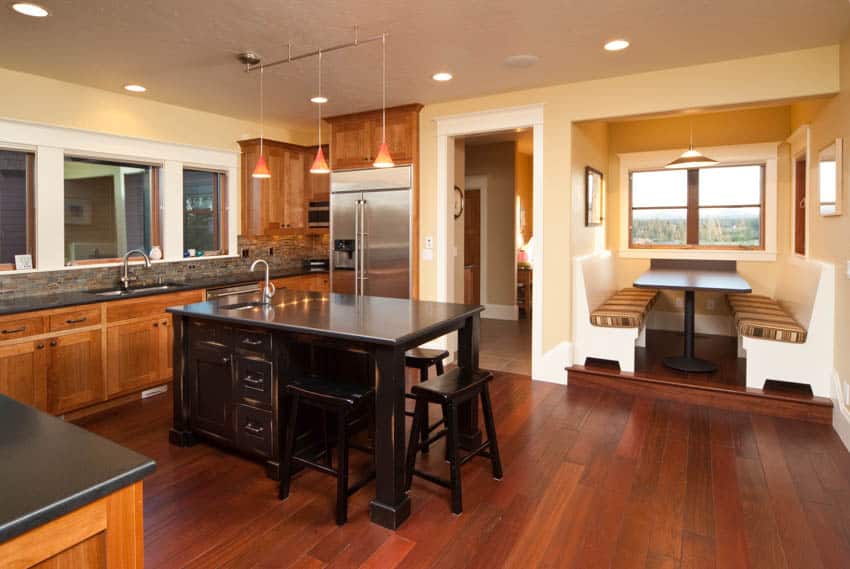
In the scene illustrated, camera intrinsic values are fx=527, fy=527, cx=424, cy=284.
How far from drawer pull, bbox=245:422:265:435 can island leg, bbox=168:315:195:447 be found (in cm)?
58

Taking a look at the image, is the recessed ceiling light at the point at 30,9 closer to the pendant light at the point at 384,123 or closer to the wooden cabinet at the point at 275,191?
the pendant light at the point at 384,123

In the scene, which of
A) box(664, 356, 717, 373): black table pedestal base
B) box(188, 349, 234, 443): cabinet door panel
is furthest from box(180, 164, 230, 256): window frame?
box(664, 356, 717, 373): black table pedestal base

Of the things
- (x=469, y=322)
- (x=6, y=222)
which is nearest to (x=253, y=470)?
(x=469, y=322)

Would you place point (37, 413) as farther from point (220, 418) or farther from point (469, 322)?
point (469, 322)

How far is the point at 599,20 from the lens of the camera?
317cm

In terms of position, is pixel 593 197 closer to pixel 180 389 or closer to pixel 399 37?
pixel 399 37

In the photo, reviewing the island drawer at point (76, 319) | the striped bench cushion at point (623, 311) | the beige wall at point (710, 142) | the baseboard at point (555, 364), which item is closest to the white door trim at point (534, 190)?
the baseboard at point (555, 364)

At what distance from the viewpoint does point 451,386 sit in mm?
2695

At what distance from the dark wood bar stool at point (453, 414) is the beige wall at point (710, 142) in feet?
14.5

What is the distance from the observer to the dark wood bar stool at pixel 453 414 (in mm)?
2561

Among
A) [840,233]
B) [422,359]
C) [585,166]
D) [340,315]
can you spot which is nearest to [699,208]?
[585,166]

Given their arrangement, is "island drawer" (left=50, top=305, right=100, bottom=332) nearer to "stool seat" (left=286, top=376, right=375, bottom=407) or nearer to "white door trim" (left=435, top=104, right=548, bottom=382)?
"stool seat" (left=286, top=376, right=375, bottom=407)

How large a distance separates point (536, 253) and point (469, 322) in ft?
6.16

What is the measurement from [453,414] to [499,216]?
229 inches
